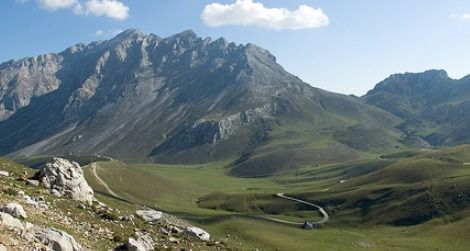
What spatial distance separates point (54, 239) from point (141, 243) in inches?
341

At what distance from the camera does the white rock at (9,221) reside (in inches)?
1305

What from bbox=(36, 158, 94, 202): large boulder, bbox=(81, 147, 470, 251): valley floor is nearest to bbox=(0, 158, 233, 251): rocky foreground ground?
bbox=(36, 158, 94, 202): large boulder

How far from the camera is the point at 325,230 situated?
152 m

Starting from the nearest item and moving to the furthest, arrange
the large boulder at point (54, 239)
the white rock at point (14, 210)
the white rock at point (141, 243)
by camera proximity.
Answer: the large boulder at point (54, 239) → the white rock at point (14, 210) → the white rock at point (141, 243)

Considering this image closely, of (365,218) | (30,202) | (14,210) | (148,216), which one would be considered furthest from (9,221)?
(365,218)

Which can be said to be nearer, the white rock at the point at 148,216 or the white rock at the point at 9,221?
the white rock at the point at 9,221

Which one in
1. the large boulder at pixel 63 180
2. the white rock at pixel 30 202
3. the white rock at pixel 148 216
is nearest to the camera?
the white rock at pixel 30 202

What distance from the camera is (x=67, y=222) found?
1626 inches

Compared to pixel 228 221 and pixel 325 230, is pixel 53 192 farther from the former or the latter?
pixel 325 230

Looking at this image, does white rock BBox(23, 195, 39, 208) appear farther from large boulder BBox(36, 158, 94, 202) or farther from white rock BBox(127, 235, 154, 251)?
large boulder BBox(36, 158, 94, 202)

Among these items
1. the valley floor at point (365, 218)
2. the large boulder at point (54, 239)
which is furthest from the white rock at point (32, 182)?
the valley floor at point (365, 218)

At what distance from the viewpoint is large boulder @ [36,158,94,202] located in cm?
5556

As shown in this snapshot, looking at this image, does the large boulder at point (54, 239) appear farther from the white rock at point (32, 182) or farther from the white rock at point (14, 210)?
the white rock at point (32, 182)

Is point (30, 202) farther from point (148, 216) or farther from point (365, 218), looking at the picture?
point (365, 218)
